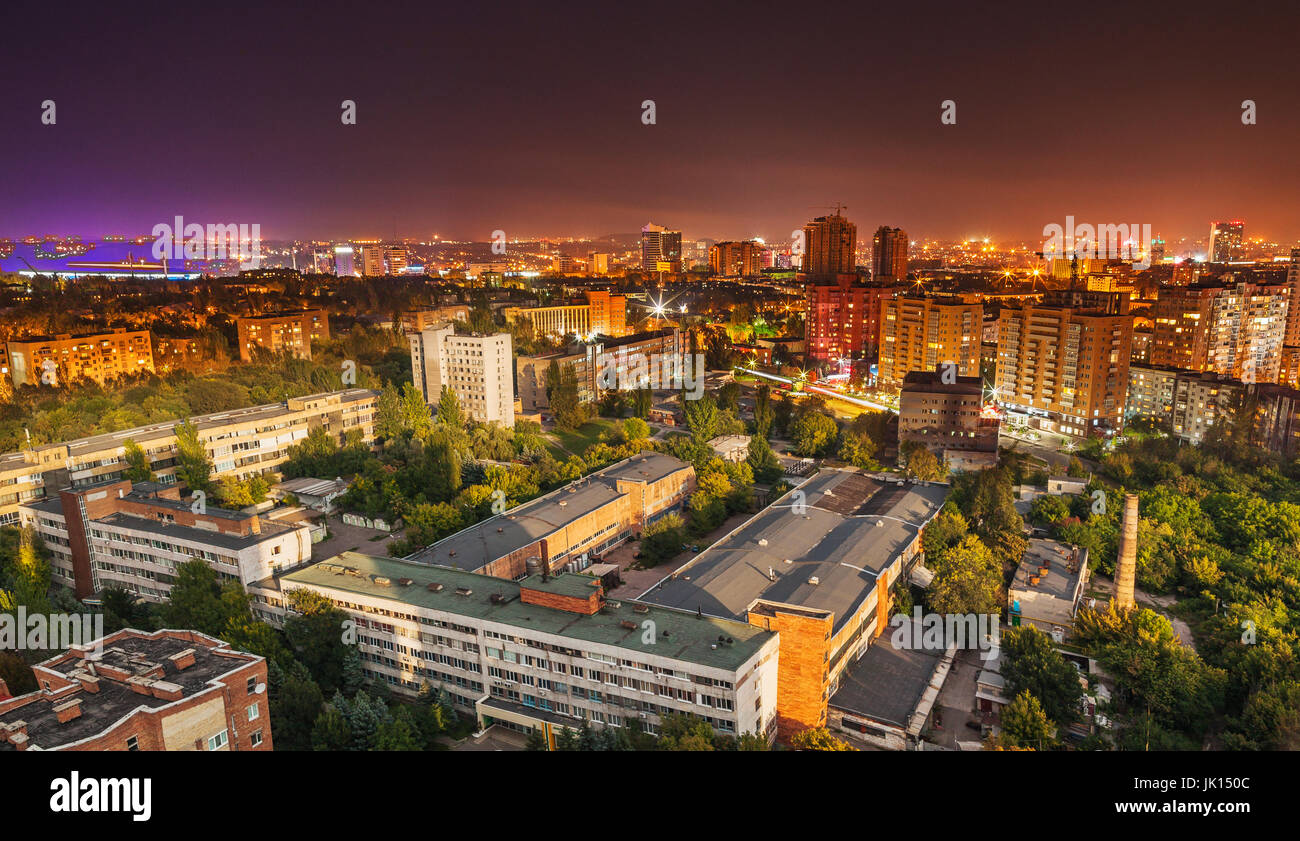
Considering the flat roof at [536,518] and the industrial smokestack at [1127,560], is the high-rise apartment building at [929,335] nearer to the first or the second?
the flat roof at [536,518]

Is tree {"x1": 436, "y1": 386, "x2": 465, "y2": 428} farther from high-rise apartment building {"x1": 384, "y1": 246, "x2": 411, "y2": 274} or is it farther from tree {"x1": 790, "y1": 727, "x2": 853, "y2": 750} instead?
high-rise apartment building {"x1": 384, "y1": 246, "x2": 411, "y2": 274}

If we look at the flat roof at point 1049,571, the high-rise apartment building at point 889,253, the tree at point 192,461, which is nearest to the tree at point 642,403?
the tree at point 192,461

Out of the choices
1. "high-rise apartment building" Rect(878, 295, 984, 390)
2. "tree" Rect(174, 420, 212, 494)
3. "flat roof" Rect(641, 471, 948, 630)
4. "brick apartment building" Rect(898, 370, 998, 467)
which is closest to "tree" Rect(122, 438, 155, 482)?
"tree" Rect(174, 420, 212, 494)

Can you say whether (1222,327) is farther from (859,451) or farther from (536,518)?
(536,518)

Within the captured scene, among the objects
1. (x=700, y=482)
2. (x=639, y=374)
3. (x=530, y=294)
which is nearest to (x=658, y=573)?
(x=700, y=482)

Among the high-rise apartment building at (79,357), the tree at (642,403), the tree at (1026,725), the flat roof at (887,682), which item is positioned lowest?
the flat roof at (887,682)

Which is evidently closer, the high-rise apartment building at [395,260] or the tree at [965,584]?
the tree at [965,584]
